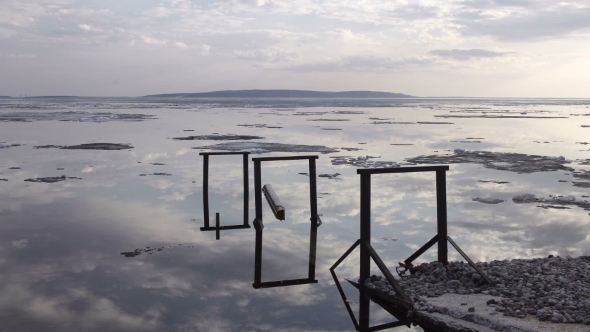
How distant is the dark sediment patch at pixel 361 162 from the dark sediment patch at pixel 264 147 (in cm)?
365

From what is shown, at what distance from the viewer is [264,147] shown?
1258 inches

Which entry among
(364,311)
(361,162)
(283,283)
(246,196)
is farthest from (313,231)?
(361,162)

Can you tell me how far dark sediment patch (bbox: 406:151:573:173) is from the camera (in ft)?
82.8

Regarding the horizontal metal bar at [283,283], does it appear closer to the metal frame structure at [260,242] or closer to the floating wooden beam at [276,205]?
the metal frame structure at [260,242]

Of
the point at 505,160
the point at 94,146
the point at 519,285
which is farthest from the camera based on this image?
the point at 94,146

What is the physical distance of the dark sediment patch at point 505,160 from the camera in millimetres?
25225

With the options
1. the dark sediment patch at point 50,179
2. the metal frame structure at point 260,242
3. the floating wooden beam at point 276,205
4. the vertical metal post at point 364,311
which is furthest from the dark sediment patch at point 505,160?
the vertical metal post at point 364,311

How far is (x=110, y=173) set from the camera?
73.7 feet

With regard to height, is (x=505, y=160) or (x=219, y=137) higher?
(x=219, y=137)

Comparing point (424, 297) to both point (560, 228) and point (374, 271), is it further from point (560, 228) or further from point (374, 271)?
point (560, 228)

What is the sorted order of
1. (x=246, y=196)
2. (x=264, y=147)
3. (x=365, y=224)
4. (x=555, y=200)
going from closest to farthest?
(x=365, y=224), (x=246, y=196), (x=555, y=200), (x=264, y=147)

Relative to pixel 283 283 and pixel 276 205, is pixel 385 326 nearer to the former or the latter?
pixel 283 283

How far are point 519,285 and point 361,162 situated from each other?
16652mm

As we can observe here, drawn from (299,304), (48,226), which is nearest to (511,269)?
(299,304)
